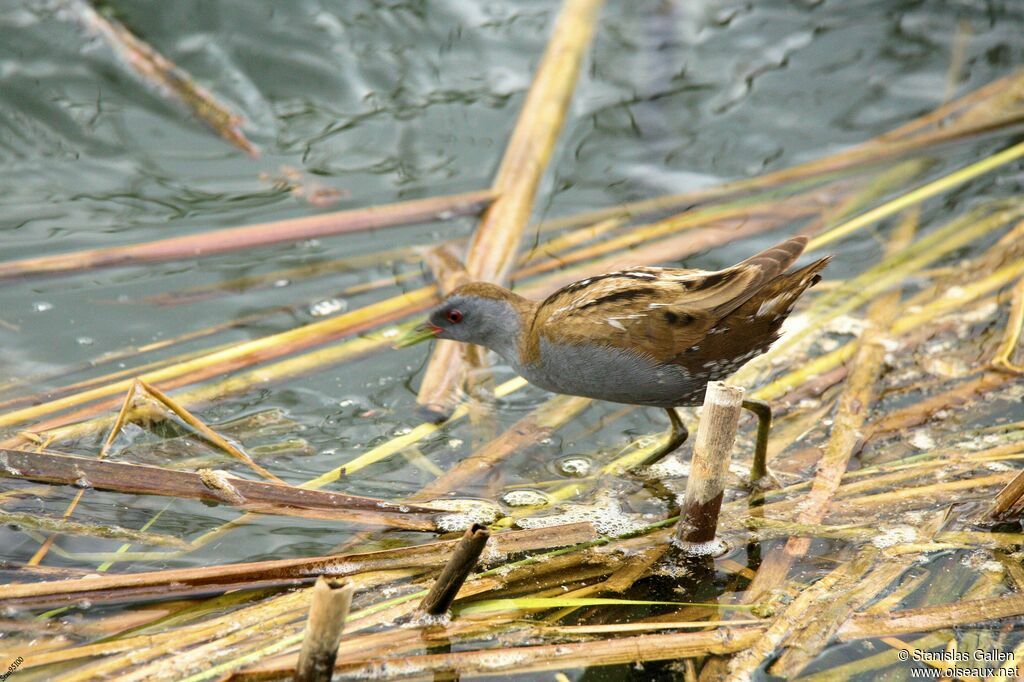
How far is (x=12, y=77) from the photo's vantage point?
6.24 metres

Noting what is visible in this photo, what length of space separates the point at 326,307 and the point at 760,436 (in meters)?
2.08

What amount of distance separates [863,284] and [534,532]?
2.48m

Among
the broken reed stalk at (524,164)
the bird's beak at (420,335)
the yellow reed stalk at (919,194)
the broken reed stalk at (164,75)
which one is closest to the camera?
the bird's beak at (420,335)

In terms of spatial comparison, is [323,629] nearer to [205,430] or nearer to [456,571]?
[456,571]

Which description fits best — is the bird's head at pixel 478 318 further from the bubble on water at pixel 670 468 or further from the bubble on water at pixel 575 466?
the bubble on water at pixel 670 468

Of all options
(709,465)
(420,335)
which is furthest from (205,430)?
(709,465)

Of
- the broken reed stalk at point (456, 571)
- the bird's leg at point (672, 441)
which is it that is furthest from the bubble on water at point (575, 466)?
the broken reed stalk at point (456, 571)

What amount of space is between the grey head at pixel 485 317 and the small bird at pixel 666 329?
133mm

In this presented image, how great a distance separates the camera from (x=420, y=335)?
4.41 meters

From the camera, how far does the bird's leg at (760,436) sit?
3.91m

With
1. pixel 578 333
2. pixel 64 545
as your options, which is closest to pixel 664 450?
pixel 578 333

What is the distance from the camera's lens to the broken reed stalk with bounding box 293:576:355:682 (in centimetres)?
249

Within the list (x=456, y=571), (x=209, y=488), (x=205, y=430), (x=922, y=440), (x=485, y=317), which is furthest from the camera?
(x=485, y=317)

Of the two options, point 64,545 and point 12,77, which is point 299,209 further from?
point 64,545
